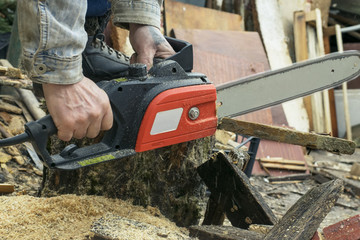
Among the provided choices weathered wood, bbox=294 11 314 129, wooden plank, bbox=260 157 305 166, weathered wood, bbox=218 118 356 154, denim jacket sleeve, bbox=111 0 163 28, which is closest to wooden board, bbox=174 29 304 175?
wooden plank, bbox=260 157 305 166

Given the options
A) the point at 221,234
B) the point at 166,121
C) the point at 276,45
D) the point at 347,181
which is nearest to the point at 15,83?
the point at 166,121

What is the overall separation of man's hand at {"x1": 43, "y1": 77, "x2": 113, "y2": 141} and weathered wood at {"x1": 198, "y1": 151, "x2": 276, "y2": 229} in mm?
809

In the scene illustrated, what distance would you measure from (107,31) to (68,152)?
123 inches

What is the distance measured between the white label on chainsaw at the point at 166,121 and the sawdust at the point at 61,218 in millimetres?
376

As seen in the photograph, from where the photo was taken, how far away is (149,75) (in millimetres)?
1811

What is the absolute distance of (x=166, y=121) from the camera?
1806 mm

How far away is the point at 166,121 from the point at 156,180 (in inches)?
20.9

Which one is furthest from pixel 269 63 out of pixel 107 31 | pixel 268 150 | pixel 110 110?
pixel 110 110

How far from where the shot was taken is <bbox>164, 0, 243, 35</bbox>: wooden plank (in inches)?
213

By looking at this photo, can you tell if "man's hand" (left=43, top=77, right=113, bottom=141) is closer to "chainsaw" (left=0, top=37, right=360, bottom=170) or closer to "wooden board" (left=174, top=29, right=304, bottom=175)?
"chainsaw" (left=0, top=37, right=360, bottom=170)

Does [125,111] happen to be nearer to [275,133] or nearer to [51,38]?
[51,38]

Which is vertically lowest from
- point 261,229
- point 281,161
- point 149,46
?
point 281,161

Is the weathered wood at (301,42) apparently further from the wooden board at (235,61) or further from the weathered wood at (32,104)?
the weathered wood at (32,104)

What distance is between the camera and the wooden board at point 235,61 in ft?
16.8
